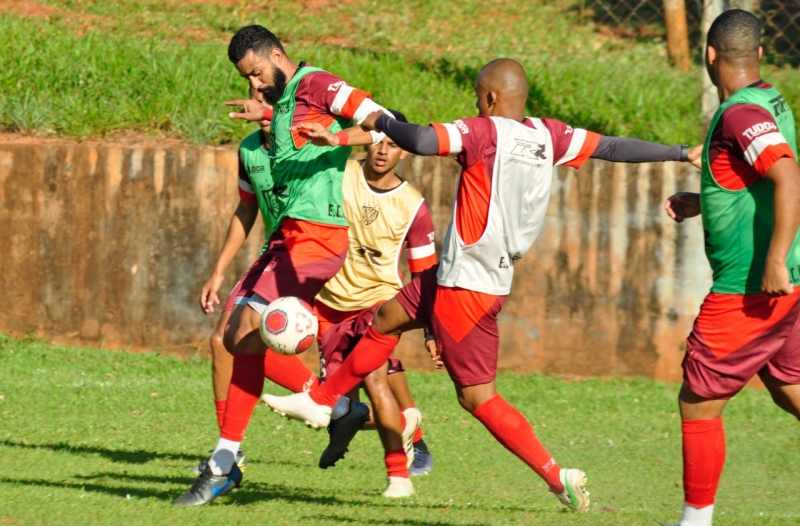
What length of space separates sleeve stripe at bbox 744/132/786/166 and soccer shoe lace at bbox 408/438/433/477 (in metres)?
3.21

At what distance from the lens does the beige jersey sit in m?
6.88

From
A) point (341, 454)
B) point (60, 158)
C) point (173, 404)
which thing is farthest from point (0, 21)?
point (341, 454)

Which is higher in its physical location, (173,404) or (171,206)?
(171,206)

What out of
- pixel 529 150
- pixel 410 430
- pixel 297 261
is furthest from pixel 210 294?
pixel 529 150

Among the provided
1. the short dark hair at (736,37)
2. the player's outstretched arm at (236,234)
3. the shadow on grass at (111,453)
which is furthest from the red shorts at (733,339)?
the shadow on grass at (111,453)

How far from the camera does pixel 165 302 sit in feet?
30.3

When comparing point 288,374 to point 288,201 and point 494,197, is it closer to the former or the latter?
point 288,201

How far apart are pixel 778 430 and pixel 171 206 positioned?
16.8 ft

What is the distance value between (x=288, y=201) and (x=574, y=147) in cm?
155

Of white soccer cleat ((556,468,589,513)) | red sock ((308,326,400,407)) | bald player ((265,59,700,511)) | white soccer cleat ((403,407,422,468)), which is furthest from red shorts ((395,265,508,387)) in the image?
white soccer cleat ((403,407,422,468))

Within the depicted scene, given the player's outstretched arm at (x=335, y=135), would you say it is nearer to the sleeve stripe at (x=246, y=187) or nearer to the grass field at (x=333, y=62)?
the sleeve stripe at (x=246, y=187)

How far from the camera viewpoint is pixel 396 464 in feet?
20.4

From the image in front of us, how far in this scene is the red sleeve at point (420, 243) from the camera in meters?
6.74

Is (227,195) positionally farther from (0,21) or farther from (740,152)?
(740,152)
